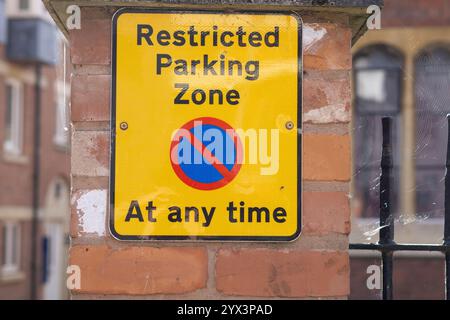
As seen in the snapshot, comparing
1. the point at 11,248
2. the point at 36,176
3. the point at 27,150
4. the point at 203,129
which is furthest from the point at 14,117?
the point at 203,129

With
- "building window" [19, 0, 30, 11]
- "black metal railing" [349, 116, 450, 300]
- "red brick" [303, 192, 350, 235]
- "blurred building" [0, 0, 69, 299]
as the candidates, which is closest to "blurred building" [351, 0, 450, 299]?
"blurred building" [0, 0, 69, 299]

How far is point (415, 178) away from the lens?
11703 mm

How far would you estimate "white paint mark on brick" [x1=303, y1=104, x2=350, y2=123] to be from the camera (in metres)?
2.29

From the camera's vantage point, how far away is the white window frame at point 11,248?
17703mm

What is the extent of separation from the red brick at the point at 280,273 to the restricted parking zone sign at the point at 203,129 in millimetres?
51

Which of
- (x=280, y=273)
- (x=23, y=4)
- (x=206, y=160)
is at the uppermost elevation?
(x=23, y=4)

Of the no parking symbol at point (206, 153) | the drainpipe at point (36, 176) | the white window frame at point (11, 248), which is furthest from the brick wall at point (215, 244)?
the drainpipe at point (36, 176)

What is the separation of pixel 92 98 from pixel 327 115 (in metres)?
0.61

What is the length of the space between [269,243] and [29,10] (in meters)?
17.1

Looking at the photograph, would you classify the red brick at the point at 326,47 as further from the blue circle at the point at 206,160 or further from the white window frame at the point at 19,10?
the white window frame at the point at 19,10

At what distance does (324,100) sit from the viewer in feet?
7.55

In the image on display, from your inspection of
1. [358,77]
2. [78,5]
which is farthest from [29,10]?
[78,5]

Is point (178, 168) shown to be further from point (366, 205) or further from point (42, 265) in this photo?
point (42, 265)

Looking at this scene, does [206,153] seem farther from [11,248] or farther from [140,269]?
[11,248]
